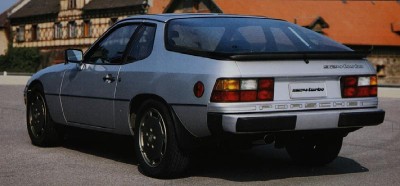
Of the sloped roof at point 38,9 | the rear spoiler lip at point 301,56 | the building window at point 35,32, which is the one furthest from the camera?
the building window at point 35,32

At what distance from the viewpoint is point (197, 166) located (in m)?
6.50

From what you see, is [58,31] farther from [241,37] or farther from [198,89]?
[198,89]

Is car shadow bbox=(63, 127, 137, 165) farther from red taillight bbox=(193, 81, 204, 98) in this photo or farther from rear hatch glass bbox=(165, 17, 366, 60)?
red taillight bbox=(193, 81, 204, 98)

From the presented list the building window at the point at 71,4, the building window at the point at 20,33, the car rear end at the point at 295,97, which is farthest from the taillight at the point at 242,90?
the building window at the point at 20,33

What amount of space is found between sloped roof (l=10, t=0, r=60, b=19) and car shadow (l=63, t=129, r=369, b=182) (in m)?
49.1

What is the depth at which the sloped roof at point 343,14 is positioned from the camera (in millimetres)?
44656

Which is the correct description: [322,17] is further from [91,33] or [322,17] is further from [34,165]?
[34,165]

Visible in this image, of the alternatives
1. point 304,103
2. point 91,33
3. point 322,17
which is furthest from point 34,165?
point 91,33

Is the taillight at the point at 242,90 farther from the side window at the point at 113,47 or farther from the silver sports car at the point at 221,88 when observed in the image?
the side window at the point at 113,47

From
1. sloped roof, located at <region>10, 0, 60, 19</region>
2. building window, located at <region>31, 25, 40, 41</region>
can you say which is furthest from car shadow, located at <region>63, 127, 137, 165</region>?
building window, located at <region>31, 25, 40, 41</region>

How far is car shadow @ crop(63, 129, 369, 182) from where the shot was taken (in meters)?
6.05

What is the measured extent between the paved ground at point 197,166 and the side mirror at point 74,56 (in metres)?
0.74

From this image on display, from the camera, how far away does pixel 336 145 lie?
6.52m

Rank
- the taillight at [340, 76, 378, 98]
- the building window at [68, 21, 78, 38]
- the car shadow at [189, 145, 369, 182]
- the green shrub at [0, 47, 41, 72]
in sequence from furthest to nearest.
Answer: the green shrub at [0, 47, 41, 72]
the building window at [68, 21, 78, 38]
the car shadow at [189, 145, 369, 182]
the taillight at [340, 76, 378, 98]
